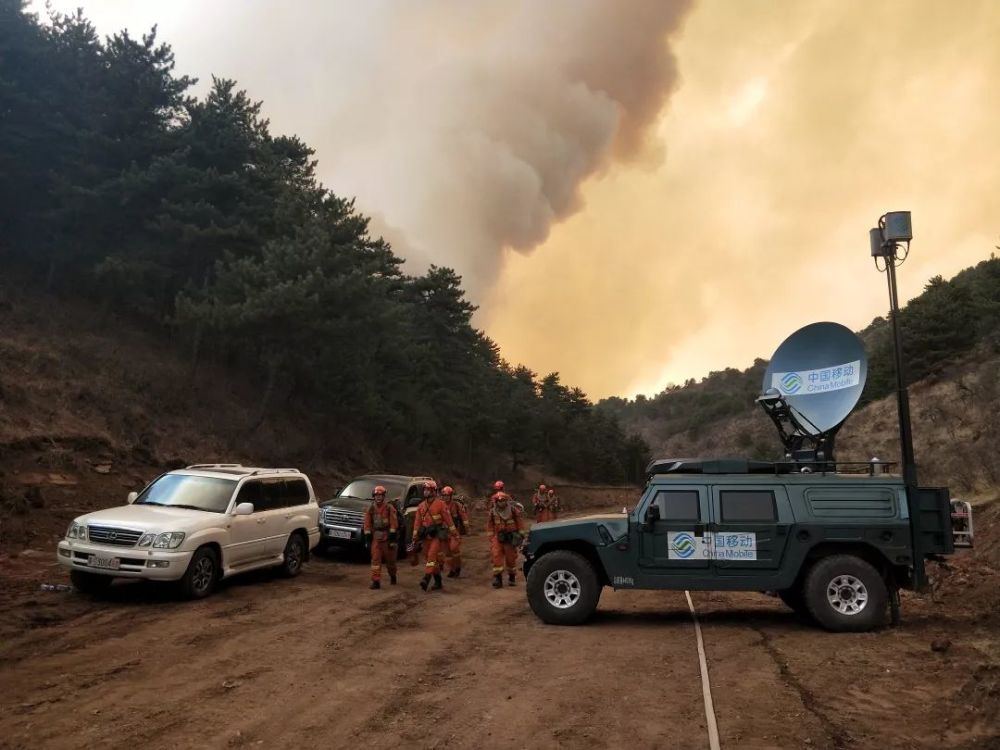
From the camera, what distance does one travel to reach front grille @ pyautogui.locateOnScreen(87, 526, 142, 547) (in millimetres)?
10348

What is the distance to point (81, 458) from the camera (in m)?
18.6

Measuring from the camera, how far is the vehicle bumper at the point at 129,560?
1023cm

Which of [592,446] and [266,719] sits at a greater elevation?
[592,446]

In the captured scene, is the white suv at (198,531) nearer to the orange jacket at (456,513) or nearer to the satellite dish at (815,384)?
the orange jacket at (456,513)

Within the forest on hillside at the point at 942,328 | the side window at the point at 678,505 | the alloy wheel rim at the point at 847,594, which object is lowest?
the alloy wheel rim at the point at 847,594

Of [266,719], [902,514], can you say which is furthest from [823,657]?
[266,719]

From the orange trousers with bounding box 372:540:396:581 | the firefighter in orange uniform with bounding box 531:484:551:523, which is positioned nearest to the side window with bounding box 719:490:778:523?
the orange trousers with bounding box 372:540:396:581

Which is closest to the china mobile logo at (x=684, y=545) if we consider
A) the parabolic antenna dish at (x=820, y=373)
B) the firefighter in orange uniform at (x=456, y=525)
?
the parabolic antenna dish at (x=820, y=373)

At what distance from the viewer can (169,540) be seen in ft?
34.4

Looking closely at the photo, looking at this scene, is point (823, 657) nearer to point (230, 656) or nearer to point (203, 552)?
point (230, 656)

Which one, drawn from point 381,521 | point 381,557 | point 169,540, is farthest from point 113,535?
point 381,557

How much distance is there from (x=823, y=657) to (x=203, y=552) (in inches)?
338

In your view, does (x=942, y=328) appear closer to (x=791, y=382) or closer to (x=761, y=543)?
(x=791, y=382)

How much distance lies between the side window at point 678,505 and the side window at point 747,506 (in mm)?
348
